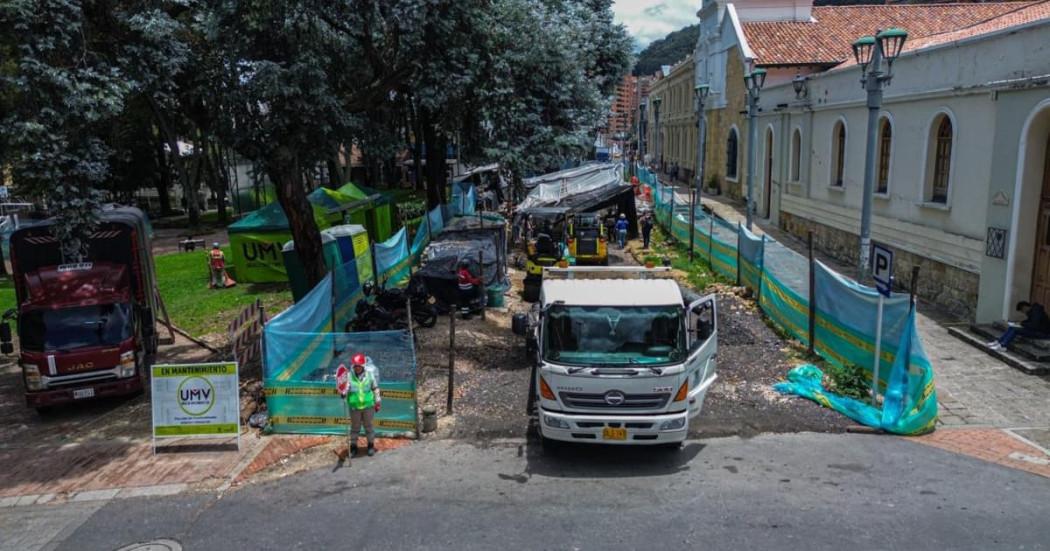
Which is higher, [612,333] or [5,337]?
[612,333]

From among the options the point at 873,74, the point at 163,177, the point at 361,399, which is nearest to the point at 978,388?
the point at 873,74

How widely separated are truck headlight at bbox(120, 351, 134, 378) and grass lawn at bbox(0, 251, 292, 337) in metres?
4.58

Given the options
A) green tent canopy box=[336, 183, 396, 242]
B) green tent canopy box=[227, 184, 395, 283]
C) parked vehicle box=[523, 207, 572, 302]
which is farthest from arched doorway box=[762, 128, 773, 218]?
green tent canopy box=[227, 184, 395, 283]

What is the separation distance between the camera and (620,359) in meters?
9.02

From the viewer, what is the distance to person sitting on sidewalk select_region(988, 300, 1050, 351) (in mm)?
12680

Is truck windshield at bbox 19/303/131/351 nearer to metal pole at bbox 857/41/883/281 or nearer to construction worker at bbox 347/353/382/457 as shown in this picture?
construction worker at bbox 347/353/382/457

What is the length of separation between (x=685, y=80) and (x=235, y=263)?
40.3 meters

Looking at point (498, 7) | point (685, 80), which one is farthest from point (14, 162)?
point (685, 80)

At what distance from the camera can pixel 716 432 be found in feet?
33.8

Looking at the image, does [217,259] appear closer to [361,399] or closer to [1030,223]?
[361,399]

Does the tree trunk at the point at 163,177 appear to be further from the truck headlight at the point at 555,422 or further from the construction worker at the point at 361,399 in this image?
the truck headlight at the point at 555,422

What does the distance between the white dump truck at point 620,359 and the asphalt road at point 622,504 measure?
676mm

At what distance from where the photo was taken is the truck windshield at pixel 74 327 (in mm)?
12734

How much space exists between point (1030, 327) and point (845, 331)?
361cm
